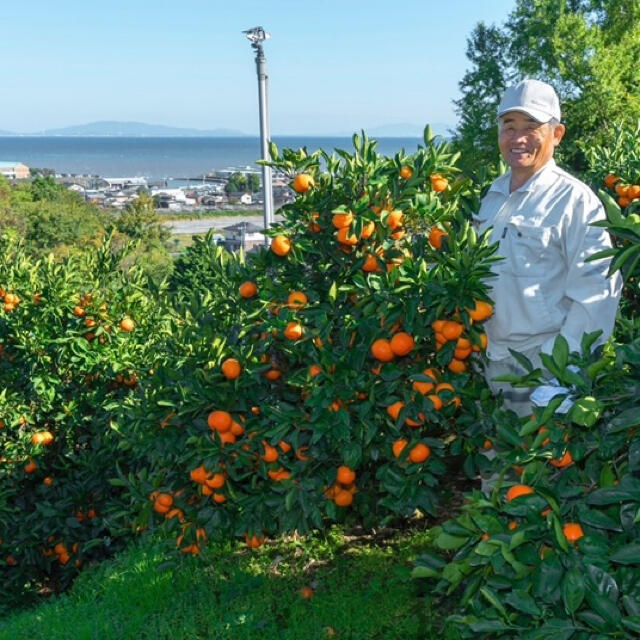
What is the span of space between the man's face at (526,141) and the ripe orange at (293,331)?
3.48 ft

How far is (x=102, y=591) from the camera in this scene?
179 inches

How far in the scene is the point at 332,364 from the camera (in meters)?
3.01

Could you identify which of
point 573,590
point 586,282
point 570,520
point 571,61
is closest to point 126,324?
point 586,282

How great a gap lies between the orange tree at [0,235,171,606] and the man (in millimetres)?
3131

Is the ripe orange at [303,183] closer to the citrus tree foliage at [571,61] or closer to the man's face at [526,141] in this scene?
the man's face at [526,141]

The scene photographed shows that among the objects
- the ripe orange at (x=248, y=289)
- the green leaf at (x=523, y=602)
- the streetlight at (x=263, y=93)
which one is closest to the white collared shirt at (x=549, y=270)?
the ripe orange at (x=248, y=289)

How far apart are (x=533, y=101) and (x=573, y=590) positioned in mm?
1870

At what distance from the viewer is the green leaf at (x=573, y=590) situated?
61.2 inches

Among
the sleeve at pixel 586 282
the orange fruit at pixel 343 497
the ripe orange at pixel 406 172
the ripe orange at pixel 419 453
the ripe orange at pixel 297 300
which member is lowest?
the orange fruit at pixel 343 497

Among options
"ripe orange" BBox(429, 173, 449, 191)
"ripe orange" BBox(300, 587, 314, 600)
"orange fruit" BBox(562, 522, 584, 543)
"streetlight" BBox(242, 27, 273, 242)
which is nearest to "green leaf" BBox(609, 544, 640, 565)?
"orange fruit" BBox(562, 522, 584, 543)

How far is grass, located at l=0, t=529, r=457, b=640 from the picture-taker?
3.55 metres

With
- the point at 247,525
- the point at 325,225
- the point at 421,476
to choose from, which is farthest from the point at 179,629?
the point at 325,225

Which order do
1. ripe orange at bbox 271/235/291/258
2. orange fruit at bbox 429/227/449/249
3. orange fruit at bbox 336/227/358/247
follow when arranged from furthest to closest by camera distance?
ripe orange at bbox 271/235/291/258 → orange fruit at bbox 336/227/358/247 → orange fruit at bbox 429/227/449/249

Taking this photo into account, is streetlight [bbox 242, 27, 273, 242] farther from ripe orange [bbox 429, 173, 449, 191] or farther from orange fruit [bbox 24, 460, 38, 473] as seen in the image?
ripe orange [bbox 429, 173, 449, 191]
